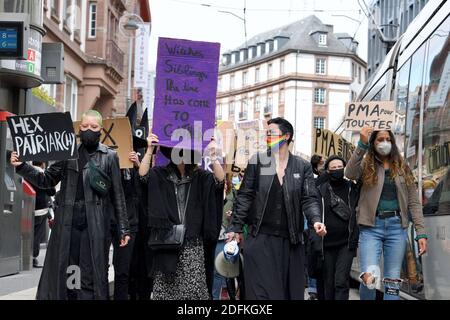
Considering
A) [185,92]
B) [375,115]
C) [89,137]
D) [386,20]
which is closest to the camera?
[89,137]

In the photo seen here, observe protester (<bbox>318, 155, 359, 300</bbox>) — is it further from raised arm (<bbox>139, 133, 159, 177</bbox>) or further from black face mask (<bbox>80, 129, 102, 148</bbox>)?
black face mask (<bbox>80, 129, 102, 148</bbox>)

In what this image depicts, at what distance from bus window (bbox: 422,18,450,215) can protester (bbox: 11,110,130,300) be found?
9.40 ft

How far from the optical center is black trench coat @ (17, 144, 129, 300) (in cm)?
696

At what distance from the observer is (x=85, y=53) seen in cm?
3238

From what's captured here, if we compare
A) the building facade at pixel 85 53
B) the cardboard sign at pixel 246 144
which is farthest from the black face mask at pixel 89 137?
the building facade at pixel 85 53

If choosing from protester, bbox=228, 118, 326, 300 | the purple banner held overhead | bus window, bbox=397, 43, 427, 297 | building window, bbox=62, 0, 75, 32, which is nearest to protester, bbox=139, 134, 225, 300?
the purple banner held overhead

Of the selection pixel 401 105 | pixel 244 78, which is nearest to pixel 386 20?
pixel 401 105

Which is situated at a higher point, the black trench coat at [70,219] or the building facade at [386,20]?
the building facade at [386,20]

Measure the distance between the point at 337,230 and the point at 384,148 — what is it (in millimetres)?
1589

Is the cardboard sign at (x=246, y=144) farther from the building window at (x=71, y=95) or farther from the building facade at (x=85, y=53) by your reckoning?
the building window at (x=71, y=95)

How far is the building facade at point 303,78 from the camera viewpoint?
95.0 meters

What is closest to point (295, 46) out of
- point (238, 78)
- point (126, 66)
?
point (238, 78)

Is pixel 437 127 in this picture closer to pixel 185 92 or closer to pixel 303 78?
pixel 185 92

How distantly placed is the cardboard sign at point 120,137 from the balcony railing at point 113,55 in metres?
24.7
